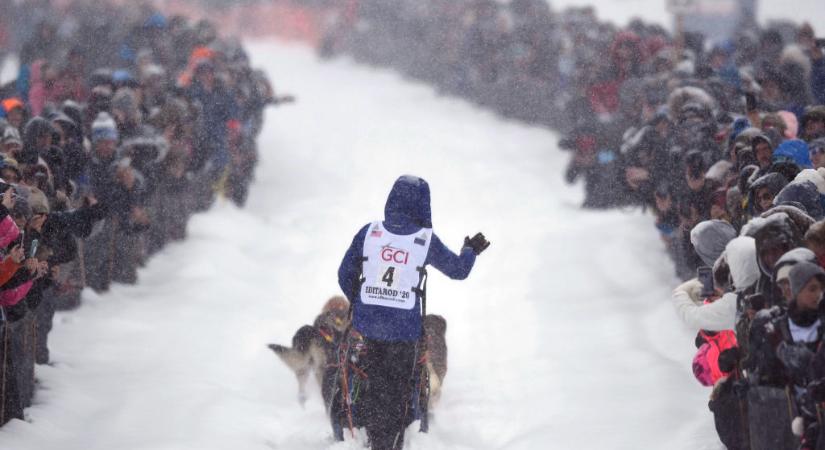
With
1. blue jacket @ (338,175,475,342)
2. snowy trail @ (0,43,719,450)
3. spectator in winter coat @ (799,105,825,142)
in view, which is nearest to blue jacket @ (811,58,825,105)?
snowy trail @ (0,43,719,450)

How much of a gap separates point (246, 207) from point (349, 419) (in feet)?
35.9

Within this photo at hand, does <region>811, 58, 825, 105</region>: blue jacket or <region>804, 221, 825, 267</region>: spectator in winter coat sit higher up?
<region>811, 58, 825, 105</region>: blue jacket

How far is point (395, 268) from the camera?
7.20 m

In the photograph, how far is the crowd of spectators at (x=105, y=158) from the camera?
320 inches

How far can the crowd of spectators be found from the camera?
26.7 ft

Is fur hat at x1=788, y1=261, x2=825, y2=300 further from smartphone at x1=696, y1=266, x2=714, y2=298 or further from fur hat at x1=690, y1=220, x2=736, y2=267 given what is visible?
fur hat at x1=690, y1=220, x2=736, y2=267

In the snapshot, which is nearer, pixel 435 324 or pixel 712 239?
pixel 712 239

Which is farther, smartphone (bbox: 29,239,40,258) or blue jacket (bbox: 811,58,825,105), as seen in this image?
blue jacket (bbox: 811,58,825,105)

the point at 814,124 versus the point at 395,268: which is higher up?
the point at 814,124

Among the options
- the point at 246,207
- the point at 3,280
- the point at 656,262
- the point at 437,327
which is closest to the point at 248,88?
the point at 246,207

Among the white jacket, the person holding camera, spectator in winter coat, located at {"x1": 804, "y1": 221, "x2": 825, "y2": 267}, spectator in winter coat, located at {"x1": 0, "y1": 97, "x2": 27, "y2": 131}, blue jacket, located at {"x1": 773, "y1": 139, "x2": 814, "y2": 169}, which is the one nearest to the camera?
spectator in winter coat, located at {"x1": 804, "y1": 221, "x2": 825, "y2": 267}

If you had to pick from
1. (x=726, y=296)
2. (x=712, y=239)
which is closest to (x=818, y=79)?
(x=712, y=239)

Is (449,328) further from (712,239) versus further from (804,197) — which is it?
(804,197)

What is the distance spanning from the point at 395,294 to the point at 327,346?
1.90 metres
